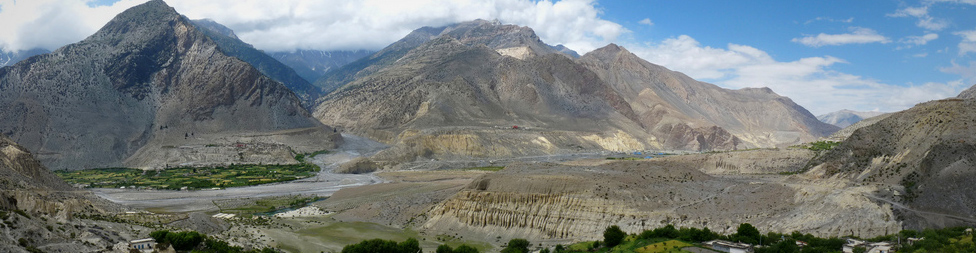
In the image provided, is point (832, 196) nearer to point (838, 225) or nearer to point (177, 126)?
point (838, 225)

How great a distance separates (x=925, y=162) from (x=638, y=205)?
22.3 m

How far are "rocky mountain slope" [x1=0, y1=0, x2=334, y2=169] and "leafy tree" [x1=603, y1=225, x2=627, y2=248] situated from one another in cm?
12901

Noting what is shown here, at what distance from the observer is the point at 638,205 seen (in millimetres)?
59562

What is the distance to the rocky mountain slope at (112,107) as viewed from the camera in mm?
156750

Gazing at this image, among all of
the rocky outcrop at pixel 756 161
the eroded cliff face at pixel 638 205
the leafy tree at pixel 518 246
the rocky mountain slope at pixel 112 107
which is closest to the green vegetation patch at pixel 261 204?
the eroded cliff face at pixel 638 205

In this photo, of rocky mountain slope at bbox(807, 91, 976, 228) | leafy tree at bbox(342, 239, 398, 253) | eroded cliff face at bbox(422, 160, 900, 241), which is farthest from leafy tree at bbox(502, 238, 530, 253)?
rocky mountain slope at bbox(807, 91, 976, 228)

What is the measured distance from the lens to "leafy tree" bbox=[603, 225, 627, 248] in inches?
2037

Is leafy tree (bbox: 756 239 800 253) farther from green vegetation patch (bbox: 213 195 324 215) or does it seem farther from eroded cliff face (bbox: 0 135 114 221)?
green vegetation patch (bbox: 213 195 324 215)

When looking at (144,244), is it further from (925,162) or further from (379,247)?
(925,162)

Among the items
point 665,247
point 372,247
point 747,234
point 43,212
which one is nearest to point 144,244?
point 43,212

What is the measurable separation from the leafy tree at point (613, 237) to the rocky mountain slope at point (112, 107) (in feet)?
423

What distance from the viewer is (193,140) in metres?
169

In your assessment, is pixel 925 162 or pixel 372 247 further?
pixel 925 162

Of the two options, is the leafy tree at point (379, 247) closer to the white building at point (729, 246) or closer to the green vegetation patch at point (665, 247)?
the green vegetation patch at point (665, 247)
